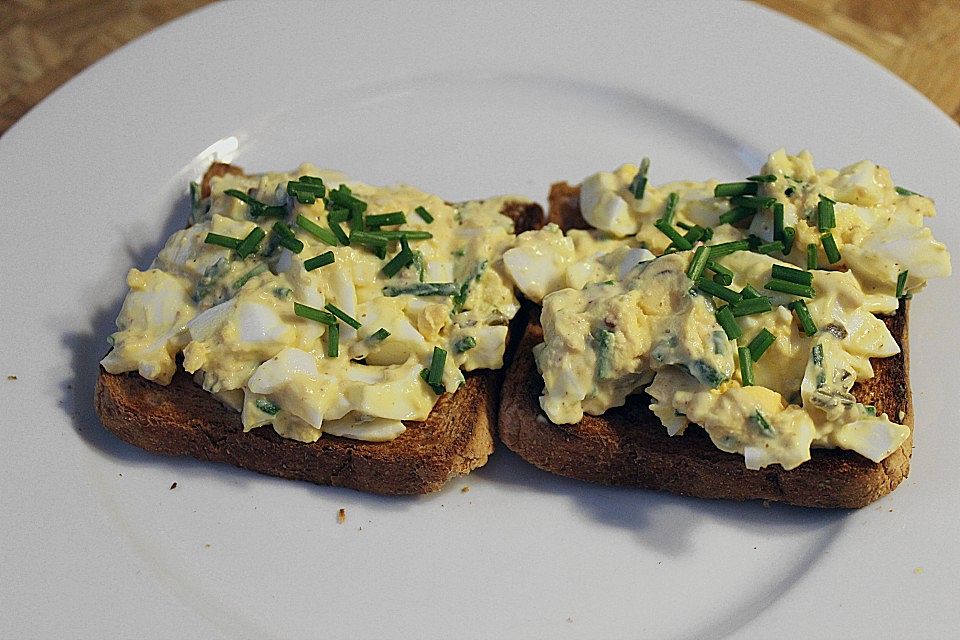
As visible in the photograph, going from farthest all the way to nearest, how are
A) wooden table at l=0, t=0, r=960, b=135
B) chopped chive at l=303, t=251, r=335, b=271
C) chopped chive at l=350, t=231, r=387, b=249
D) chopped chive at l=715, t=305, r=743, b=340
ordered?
1. wooden table at l=0, t=0, r=960, b=135
2. chopped chive at l=350, t=231, r=387, b=249
3. chopped chive at l=303, t=251, r=335, b=271
4. chopped chive at l=715, t=305, r=743, b=340

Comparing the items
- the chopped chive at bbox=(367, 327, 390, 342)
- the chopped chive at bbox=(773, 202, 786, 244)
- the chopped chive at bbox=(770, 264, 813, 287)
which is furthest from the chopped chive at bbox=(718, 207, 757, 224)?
the chopped chive at bbox=(367, 327, 390, 342)

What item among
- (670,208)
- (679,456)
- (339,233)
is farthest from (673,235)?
(339,233)

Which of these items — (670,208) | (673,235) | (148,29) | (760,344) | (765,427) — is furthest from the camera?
(148,29)

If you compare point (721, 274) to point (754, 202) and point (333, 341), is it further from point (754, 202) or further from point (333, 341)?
point (333, 341)

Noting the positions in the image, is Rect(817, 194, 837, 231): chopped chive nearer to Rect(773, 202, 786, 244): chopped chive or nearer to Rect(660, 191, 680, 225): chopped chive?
Rect(773, 202, 786, 244): chopped chive

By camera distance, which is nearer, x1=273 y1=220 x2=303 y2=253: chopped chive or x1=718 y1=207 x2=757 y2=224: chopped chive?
x1=273 y1=220 x2=303 y2=253: chopped chive

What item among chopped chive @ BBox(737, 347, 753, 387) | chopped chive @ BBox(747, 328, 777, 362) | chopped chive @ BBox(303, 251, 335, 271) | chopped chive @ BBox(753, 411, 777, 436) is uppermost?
chopped chive @ BBox(747, 328, 777, 362)

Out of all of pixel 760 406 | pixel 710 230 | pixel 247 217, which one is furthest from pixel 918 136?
pixel 247 217

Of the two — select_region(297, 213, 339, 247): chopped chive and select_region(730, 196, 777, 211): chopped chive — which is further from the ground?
select_region(730, 196, 777, 211): chopped chive
